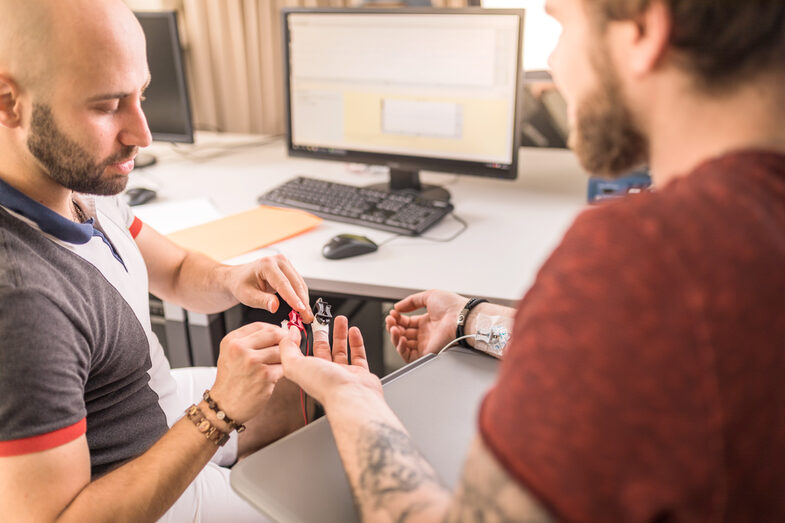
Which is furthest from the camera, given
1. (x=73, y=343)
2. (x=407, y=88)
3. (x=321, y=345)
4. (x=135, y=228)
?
(x=407, y=88)

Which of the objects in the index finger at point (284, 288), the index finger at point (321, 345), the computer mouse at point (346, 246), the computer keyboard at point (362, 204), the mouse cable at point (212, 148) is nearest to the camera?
the index finger at point (321, 345)

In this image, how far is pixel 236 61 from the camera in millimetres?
2326

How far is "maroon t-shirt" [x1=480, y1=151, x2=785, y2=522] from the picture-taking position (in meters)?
0.44

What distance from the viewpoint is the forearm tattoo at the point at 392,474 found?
0.65 metres

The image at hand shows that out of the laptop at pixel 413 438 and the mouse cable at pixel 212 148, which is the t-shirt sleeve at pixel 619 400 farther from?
the mouse cable at pixel 212 148

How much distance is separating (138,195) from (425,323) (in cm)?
91

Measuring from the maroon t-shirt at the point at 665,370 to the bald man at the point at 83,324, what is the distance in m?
0.53

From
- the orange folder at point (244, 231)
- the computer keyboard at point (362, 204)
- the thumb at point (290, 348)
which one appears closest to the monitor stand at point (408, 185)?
the computer keyboard at point (362, 204)

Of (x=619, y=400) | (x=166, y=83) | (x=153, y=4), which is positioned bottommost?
(x=619, y=400)

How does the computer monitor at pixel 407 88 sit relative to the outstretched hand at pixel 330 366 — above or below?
above

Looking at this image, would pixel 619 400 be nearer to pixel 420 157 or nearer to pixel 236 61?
pixel 420 157

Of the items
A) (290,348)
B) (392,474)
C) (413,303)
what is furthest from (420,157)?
(392,474)

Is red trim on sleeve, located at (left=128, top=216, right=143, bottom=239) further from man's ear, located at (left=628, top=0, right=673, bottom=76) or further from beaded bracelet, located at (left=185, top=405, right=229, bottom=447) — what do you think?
man's ear, located at (left=628, top=0, right=673, bottom=76)

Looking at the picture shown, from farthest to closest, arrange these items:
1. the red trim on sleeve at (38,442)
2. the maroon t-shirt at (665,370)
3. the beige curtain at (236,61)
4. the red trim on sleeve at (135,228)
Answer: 1. the beige curtain at (236,61)
2. the red trim on sleeve at (135,228)
3. the red trim on sleeve at (38,442)
4. the maroon t-shirt at (665,370)
